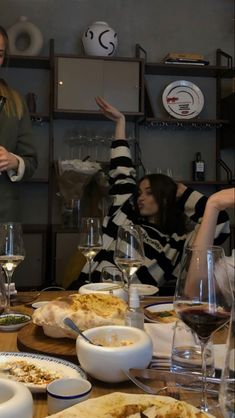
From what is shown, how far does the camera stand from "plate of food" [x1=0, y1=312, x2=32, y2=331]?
3.52 ft

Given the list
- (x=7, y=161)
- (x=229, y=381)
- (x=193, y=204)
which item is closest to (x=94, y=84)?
(x=193, y=204)

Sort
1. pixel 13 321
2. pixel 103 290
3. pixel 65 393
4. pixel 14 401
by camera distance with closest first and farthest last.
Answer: pixel 14 401 → pixel 65 393 → pixel 13 321 → pixel 103 290

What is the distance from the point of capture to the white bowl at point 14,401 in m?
0.55

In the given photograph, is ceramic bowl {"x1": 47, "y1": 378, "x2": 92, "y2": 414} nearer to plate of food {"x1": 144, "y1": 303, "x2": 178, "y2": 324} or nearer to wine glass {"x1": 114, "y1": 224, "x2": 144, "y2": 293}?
plate of food {"x1": 144, "y1": 303, "x2": 178, "y2": 324}

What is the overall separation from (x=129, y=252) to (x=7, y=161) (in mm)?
935

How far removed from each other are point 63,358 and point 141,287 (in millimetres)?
701

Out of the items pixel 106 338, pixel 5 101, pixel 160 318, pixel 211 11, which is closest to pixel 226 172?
pixel 211 11

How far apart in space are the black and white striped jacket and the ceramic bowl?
155cm

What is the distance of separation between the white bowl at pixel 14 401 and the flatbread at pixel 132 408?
0.04 m

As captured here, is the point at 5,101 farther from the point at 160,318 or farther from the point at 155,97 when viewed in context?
the point at 155,97

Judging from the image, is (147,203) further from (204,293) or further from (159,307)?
(204,293)

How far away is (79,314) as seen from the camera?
0.92 metres

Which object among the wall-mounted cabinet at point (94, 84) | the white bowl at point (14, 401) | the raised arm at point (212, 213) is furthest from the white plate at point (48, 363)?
the wall-mounted cabinet at point (94, 84)

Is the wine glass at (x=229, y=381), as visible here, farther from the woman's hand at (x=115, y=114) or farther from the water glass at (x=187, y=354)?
the woman's hand at (x=115, y=114)
